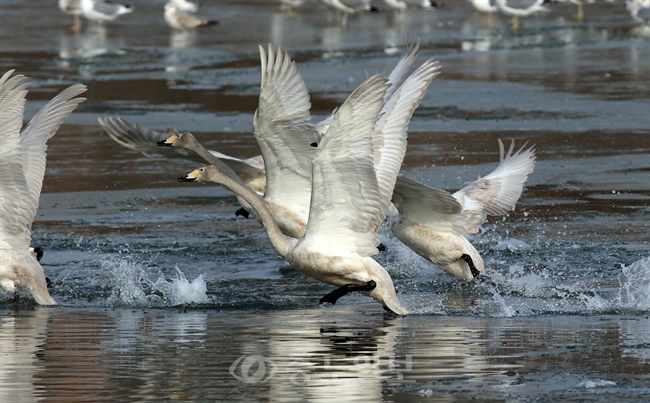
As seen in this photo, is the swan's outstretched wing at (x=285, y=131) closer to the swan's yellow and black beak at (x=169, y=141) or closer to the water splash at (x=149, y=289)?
the swan's yellow and black beak at (x=169, y=141)

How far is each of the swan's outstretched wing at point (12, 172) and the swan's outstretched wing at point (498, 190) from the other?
374cm

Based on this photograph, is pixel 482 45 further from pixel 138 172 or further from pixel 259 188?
pixel 259 188

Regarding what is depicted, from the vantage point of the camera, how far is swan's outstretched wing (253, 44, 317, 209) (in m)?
9.48

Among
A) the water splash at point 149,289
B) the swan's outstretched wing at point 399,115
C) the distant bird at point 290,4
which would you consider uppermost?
the swan's outstretched wing at point 399,115

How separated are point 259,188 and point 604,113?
23.1ft

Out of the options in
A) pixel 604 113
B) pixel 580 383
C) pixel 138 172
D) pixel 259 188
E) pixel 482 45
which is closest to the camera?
pixel 580 383

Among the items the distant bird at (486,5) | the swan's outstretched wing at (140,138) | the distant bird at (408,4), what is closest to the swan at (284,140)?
the swan's outstretched wing at (140,138)

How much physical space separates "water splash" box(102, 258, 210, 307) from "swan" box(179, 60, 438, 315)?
81cm

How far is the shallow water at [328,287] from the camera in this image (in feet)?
21.2

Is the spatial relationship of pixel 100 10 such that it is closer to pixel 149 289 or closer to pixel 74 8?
pixel 74 8

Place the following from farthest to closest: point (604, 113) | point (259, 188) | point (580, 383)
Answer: point (604, 113), point (259, 188), point (580, 383)

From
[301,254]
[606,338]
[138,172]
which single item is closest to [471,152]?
[138,172]

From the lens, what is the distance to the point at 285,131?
9820 millimetres

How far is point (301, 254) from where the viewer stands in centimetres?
841
